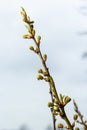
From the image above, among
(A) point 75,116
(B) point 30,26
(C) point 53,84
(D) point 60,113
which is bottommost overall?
(A) point 75,116

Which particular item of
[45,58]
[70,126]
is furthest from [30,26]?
[70,126]

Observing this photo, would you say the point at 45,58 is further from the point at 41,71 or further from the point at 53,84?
the point at 53,84

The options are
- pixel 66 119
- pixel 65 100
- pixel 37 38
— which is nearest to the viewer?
pixel 66 119

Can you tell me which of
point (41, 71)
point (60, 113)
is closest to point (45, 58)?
point (41, 71)

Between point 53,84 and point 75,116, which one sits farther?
point 75,116

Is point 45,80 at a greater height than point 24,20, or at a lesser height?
lesser

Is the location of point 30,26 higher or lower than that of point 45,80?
higher

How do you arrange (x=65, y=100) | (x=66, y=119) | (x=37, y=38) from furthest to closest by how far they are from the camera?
(x=37, y=38), (x=65, y=100), (x=66, y=119)

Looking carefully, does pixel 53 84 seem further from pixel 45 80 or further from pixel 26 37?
pixel 26 37

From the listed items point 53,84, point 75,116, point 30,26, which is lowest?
point 75,116
